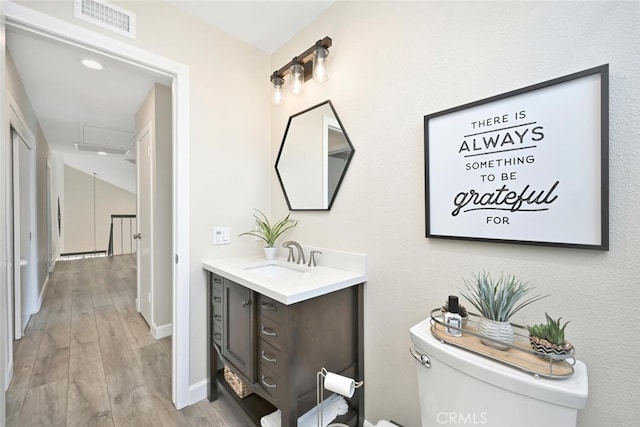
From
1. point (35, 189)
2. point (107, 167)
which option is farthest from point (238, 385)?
point (107, 167)

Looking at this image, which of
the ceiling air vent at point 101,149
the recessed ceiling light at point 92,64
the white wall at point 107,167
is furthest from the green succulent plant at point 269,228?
the white wall at point 107,167

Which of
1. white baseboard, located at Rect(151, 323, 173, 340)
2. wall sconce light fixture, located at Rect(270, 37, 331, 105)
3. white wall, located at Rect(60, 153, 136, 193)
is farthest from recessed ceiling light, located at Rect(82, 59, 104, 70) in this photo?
white wall, located at Rect(60, 153, 136, 193)

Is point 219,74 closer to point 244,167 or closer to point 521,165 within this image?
point 244,167

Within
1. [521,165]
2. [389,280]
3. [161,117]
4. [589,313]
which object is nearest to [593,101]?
[521,165]

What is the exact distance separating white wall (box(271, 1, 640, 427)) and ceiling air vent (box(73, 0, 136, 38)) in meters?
0.97

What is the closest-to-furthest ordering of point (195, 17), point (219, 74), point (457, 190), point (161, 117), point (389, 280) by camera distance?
point (457, 190) < point (389, 280) < point (195, 17) < point (219, 74) < point (161, 117)

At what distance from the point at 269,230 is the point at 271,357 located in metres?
0.85

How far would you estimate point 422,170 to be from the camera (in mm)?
1191

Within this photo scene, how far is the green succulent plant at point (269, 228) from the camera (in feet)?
6.04

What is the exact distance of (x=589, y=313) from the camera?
809 millimetres

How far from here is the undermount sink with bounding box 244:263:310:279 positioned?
1.60 meters

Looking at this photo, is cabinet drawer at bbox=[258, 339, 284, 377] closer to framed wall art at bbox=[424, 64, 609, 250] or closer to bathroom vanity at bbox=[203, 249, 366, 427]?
bathroom vanity at bbox=[203, 249, 366, 427]

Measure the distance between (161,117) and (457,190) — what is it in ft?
8.36

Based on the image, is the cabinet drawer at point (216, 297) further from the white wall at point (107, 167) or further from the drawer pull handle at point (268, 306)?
the white wall at point (107, 167)
